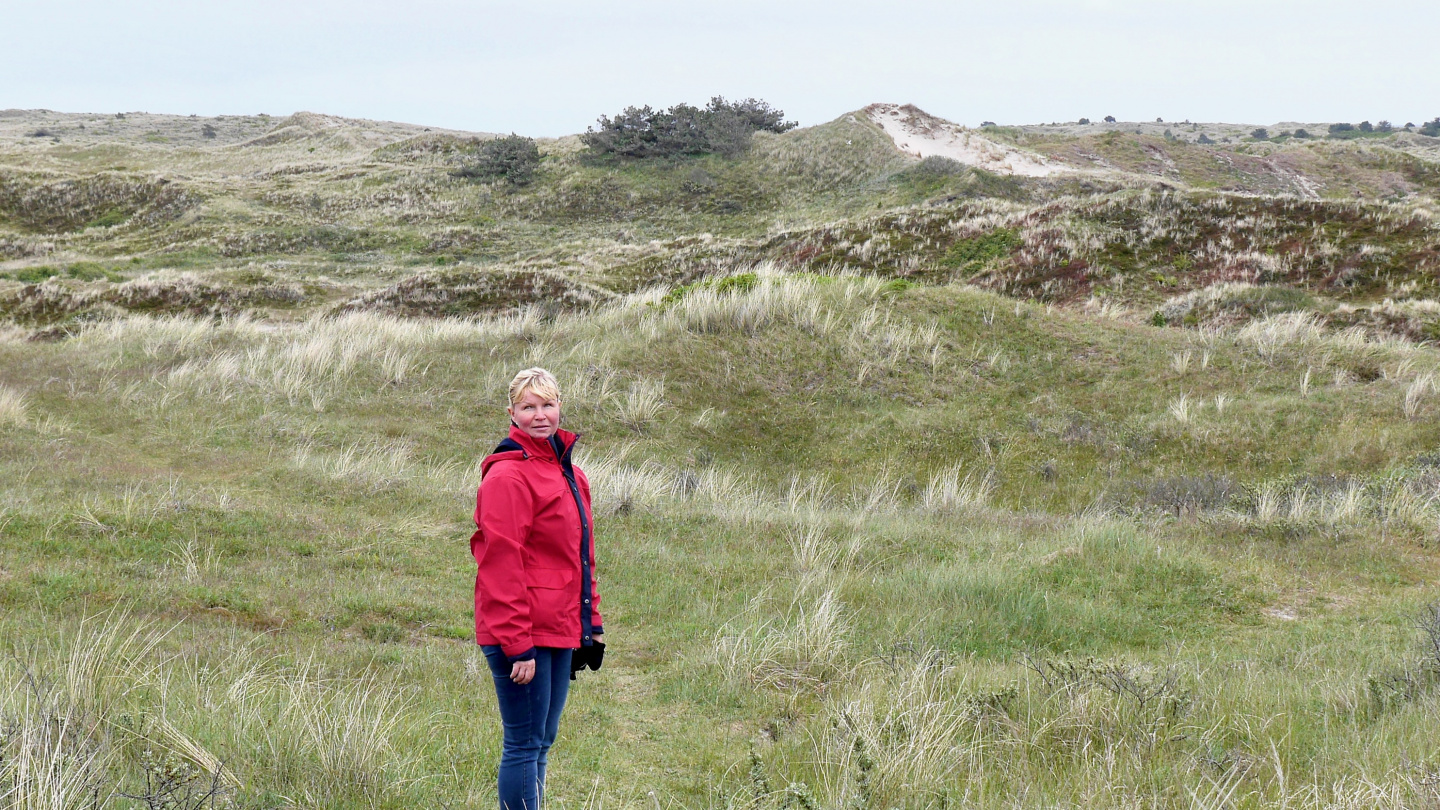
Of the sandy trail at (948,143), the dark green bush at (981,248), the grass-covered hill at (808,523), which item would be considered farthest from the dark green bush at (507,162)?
the dark green bush at (981,248)

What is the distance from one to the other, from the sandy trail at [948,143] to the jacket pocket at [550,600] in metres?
40.1

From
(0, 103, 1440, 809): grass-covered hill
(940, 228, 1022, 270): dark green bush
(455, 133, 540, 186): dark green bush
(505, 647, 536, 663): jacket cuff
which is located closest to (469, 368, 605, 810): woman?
(505, 647, 536, 663): jacket cuff

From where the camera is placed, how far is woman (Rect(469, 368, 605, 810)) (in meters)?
2.97

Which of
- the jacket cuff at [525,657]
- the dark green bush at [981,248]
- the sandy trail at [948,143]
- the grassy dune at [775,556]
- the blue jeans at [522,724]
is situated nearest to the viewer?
the jacket cuff at [525,657]

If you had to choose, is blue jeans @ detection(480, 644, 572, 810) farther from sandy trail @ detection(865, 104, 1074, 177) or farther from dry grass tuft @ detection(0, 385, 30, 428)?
sandy trail @ detection(865, 104, 1074, 177)

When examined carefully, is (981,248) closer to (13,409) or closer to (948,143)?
(13,409)

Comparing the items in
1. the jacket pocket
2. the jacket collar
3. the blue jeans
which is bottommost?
the blue jeans

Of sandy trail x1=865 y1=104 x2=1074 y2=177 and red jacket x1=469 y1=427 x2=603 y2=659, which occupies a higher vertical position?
sandy trail x1=865 y1=104 x2=1074 y2=177

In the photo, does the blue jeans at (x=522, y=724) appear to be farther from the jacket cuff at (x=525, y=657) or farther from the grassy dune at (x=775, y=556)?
the grassy dune at (x=775, y=556)

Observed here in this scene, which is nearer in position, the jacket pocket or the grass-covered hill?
the jacket pocket

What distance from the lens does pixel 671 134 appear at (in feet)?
152

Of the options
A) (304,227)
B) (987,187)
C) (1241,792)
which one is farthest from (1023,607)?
(304,227)

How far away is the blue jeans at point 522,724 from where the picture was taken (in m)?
3.04

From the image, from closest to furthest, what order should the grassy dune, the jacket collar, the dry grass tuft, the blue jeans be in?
the blue jeans
the jacket collar
the grassy dune
the dry grass tuft
